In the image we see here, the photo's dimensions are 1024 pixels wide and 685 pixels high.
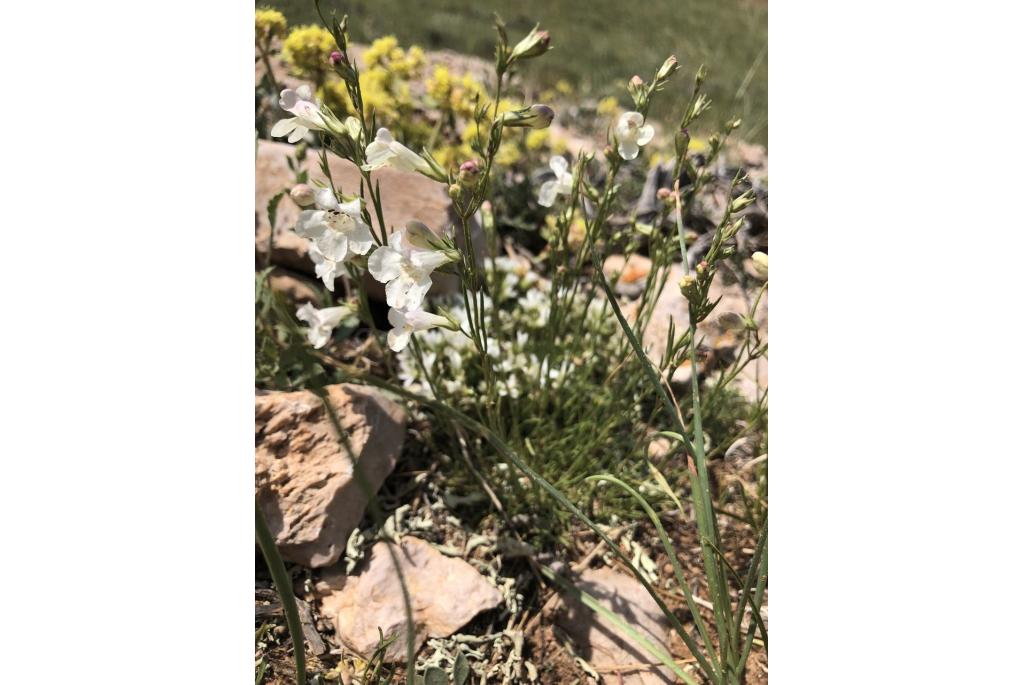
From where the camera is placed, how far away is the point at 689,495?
5.92 ft

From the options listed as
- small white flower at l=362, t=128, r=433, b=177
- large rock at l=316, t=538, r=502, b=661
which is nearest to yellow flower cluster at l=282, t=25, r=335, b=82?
small white flower at l=362, t=128, r=433, b=177

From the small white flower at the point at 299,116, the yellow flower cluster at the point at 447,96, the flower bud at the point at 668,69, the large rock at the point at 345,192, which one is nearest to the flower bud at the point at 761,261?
the flower bud at the point at 668,69

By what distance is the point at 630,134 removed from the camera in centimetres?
135

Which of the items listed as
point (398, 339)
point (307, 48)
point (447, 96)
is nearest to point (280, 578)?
point (398, 339)

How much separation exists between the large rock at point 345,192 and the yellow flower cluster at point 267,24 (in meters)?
0.34

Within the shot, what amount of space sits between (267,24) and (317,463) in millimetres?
1107

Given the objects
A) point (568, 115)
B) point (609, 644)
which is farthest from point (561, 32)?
point (609, 644)

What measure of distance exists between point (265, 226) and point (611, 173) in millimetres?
1082

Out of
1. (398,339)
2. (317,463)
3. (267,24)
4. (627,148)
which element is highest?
(267,24)

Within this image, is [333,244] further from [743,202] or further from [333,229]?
[743,202]

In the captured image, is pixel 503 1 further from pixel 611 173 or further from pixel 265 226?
pixel 611 173

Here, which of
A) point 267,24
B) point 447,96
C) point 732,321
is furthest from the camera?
point 447,96

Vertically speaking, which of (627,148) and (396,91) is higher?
(396,91)

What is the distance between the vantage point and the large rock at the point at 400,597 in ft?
4.52
